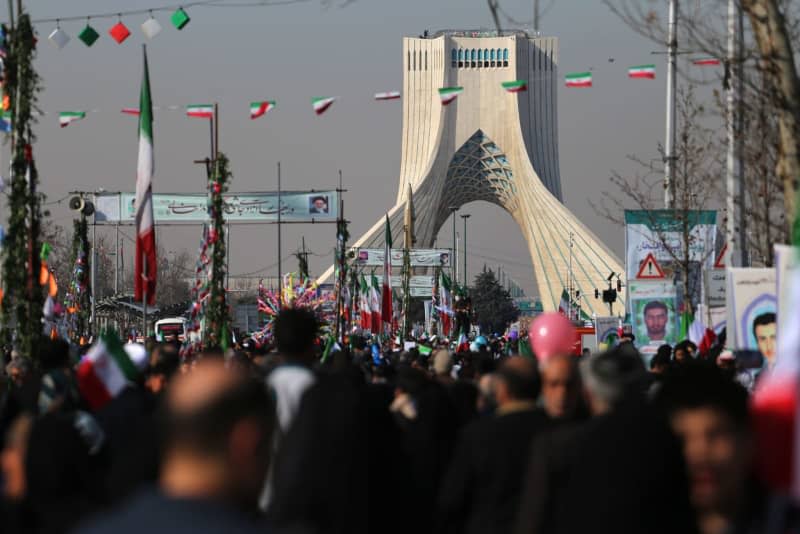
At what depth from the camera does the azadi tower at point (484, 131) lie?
317 feet

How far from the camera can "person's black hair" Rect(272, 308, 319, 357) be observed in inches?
253

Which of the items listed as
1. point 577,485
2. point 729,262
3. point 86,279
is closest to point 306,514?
point 577,485

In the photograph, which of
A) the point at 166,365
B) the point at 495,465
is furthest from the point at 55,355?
the point at 495,465

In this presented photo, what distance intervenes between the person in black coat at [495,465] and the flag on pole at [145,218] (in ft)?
31.2

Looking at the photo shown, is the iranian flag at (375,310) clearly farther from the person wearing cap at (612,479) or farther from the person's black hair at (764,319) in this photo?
the person wearing cap at (612,479)

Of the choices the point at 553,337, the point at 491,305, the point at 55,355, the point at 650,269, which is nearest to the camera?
the point at 553,337

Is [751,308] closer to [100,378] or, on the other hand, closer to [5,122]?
[100,378]

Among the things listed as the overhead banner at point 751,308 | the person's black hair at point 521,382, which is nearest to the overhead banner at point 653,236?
Result: the overhead banner at point 751,308

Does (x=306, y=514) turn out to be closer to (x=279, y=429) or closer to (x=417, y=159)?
(x=279, y=429)

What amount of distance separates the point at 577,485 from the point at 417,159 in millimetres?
94160

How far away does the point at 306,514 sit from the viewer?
5547 millimetres

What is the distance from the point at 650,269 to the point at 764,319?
33.0 ft

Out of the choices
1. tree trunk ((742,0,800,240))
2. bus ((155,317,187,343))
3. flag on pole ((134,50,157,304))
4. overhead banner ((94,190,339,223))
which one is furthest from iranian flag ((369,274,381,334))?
tree trunk ((742,0,800,240))

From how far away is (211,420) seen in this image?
120 inches
